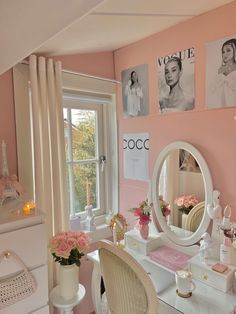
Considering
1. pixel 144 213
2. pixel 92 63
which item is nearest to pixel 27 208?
pixel 144 213

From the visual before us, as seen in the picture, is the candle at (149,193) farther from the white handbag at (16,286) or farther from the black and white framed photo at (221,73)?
the white handbag at (16,286)

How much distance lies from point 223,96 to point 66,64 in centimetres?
109

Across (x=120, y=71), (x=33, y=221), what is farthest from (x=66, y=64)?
(x=33, y=221)

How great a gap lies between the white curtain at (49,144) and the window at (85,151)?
0.26 metres

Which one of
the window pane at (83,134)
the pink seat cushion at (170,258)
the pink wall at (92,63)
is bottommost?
the pink seat cushion at (170,258)

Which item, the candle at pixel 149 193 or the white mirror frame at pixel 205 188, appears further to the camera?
the candle at pixel 149 193

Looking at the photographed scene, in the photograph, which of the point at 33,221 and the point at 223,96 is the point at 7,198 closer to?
the point at 33,221

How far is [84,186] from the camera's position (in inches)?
83.6

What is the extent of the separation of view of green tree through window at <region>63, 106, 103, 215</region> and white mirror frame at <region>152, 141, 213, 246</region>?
0.62m

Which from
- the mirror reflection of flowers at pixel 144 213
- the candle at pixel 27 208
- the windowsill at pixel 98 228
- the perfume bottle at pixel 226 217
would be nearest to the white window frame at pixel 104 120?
the windowsill at pixel 98 228

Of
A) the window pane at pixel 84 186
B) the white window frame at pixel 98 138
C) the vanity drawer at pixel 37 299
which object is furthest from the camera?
the window pane at pixel 84 186

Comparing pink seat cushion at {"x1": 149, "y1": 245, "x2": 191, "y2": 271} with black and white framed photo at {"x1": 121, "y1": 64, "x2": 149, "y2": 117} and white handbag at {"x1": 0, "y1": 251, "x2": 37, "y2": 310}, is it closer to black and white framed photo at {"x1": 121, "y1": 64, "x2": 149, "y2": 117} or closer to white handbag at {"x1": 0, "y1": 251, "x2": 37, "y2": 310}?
white handbag at {"x1": 0, "y1": 251, "x2": 37, "y2": 310}

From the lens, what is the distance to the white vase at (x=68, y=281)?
149cm

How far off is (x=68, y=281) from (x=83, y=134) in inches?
43.8
